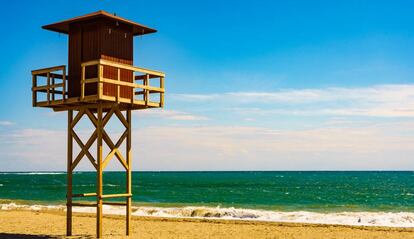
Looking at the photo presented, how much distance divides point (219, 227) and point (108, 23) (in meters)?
10.2

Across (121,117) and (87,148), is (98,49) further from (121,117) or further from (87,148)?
(87,148)

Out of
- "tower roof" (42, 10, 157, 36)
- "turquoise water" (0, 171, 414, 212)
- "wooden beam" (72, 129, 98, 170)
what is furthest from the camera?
"turquoise water" (0, 171, 414, 212)

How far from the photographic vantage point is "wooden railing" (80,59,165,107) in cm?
1591

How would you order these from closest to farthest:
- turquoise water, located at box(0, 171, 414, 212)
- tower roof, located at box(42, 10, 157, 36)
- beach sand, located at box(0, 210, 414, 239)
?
tower roof, located at box(42, 10, 157, 36)
beach sand, located at box(0, 210, 414, 239)
turquoise water, located at box(0, 171, 414, 212)

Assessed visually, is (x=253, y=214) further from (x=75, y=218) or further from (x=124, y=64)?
(x=124, y=64)

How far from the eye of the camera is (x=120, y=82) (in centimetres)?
1631

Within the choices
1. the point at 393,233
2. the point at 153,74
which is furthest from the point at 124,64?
the point at 393,233

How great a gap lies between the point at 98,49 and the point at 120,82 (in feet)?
4.57

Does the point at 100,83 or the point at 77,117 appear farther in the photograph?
the point at 77,117

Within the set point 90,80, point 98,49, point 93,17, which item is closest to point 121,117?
point 90,80

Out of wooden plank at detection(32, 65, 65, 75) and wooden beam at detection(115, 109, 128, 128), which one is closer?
wooden plank at detection(32, 65, 65, 75)

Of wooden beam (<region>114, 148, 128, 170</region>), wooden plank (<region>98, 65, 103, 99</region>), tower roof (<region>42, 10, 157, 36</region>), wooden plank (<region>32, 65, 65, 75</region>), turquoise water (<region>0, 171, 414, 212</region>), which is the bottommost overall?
turquoise water (<region>0, 171, 414, 212</region>)

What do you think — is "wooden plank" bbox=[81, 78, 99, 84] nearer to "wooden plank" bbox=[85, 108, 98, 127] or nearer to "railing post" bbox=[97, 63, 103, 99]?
"railing post" bbox=[97, 63, 103, 99]

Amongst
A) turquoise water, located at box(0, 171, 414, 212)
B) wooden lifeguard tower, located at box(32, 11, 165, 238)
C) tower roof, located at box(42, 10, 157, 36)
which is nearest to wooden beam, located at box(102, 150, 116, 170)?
wooden lifeguard tower, located at box(32, 11, 165, 238)
